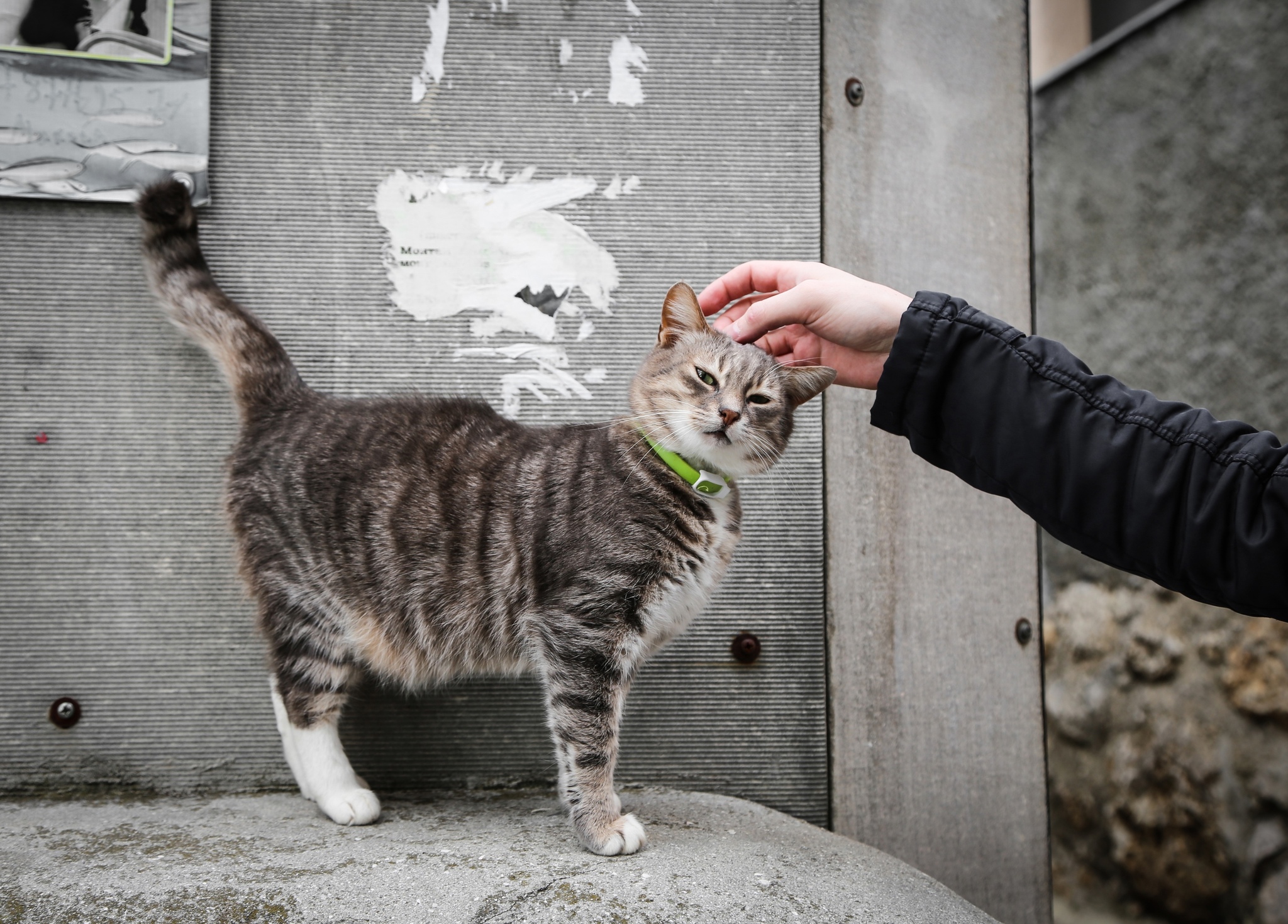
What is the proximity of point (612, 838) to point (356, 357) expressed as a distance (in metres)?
1.26

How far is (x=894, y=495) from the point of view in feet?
7.14

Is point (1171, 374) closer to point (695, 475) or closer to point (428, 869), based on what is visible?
point (695, 475)

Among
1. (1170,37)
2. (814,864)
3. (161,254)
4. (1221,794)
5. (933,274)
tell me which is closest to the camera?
(814,864)

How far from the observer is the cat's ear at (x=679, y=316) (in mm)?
1705

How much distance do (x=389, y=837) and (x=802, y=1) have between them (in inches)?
86.7

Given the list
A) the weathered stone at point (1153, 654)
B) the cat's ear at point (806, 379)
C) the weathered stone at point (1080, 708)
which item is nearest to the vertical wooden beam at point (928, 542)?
the cat's ear at point (806, 379)

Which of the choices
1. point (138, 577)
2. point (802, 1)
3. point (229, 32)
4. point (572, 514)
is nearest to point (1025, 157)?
point (802, 1)

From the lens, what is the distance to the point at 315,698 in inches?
70.1

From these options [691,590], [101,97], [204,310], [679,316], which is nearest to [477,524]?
[691,590]

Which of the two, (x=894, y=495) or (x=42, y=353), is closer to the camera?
(x=42, y=353)

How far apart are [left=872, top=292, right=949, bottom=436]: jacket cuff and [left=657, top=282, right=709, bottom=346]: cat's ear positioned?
1.76 feet

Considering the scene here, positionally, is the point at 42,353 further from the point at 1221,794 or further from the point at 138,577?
the point at 1221,794

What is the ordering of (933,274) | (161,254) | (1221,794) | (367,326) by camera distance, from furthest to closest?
(1221,794)
(933,274)
(367,326)
(161,254)

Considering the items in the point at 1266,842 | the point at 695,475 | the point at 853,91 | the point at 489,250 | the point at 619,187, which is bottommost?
the point at 1266,842
